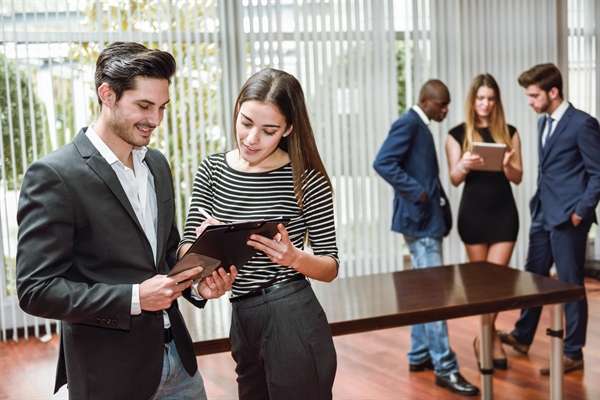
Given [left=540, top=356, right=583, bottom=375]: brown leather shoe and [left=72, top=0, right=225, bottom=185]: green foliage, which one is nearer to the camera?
[left=540, top=356, right=583, bottom=375]: brown leather shoe

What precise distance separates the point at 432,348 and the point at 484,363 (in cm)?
48

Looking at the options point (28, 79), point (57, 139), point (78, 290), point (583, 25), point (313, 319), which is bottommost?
point (313, 319)

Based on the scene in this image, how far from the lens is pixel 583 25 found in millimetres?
6965

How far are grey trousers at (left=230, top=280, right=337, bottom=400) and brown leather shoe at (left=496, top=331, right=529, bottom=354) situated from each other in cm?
285

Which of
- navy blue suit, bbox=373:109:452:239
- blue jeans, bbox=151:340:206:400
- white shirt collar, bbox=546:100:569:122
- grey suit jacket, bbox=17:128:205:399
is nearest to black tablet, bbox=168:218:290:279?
grey suit jacket, bbox=17:128:205:399

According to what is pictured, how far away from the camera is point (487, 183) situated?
14.2ft

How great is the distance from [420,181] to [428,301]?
134cm

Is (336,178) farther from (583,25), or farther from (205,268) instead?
(205,268)

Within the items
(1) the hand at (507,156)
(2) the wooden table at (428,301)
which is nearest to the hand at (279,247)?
(2) the wooden table at (428,301)

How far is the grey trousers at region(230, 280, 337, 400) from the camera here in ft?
6.53

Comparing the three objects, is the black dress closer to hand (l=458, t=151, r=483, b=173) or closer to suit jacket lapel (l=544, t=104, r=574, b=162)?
hand (l=458, t=151, r=483, b=173)

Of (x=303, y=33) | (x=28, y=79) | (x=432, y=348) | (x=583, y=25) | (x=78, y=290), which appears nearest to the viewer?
(x=78, y=290)

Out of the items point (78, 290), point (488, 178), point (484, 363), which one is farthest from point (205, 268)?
point (488, 178)

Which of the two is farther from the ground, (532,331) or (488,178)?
(488,178)
